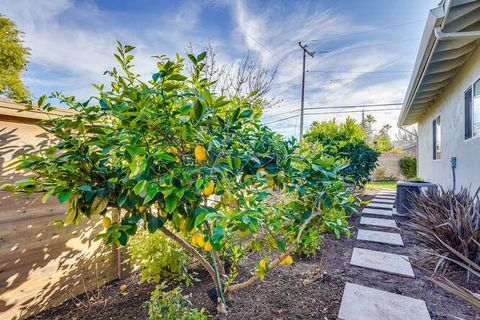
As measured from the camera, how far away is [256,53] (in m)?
8.23

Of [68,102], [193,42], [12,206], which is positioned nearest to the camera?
[68,102]

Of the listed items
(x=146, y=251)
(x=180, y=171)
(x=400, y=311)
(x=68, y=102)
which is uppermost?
(x=68, y=102)

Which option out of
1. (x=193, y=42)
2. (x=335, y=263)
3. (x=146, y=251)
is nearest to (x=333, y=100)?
(x=193, y=42)

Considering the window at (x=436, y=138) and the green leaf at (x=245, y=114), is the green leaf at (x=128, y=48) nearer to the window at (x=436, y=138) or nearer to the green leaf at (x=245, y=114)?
the green leaf at (x=245, y=114)

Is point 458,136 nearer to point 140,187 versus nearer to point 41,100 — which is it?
point 140,187

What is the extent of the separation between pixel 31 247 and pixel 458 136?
6.62 meters

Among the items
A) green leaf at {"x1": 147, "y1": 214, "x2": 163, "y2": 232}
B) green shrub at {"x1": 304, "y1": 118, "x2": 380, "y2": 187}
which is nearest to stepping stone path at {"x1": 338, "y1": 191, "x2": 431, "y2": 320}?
green leaf at {"x1": 147, "y1": 214, "x2": 163, "y2": 232}

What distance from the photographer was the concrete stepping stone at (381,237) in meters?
3.64

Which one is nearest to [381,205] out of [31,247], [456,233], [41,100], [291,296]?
[456,233]

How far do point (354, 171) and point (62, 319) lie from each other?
22.7 ft

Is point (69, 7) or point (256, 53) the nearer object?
point (69, 7)

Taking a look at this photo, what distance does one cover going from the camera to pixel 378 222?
4.72 metres

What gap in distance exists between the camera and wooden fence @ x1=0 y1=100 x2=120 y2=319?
1.88 metres

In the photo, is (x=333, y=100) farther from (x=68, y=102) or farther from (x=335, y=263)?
(x=68, y=102)
